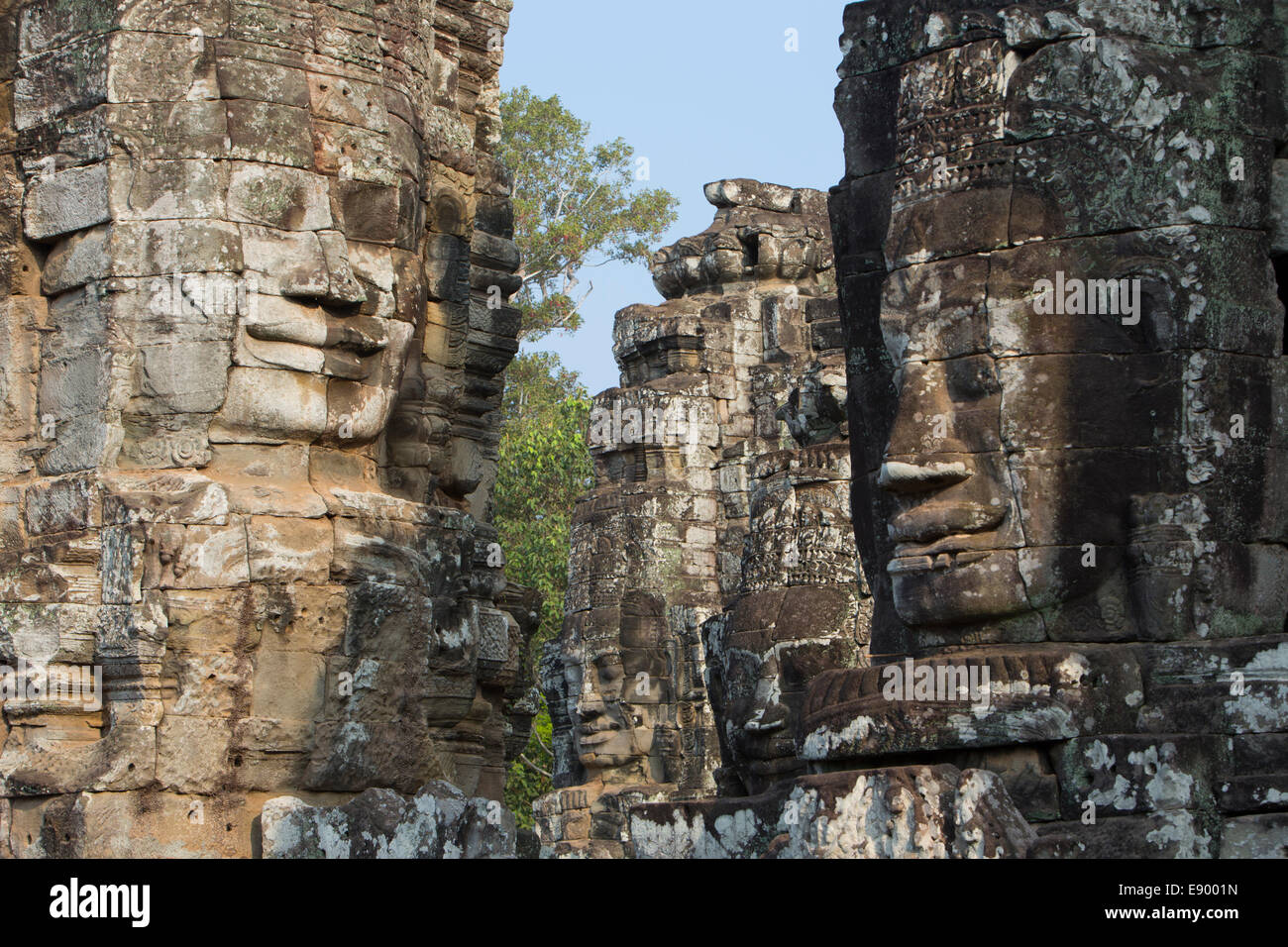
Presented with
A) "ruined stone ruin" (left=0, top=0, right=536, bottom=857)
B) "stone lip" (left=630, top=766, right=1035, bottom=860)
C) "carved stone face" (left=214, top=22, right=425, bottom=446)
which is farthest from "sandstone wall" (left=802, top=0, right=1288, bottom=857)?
"carved stone face" (left=214, top=22, right=425, bottom=446)

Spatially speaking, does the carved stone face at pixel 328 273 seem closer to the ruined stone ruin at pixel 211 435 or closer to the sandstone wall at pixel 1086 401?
the ruined stone ruin at pixel 211 435

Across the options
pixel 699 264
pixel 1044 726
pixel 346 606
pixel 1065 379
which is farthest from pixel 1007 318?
pixel 699 264

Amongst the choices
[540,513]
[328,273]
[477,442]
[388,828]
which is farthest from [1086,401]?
[540,513]

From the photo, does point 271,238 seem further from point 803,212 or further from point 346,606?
point 803,212

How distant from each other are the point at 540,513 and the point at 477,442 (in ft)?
77.1

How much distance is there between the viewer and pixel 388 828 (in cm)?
892

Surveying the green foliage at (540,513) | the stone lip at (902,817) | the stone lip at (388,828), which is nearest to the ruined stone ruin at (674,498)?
the green foliage at (540,513)

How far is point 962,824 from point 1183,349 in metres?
2.11

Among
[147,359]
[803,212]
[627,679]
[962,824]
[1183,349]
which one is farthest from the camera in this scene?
[803,212]

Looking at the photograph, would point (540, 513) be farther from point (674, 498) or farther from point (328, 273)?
point (328, 273)

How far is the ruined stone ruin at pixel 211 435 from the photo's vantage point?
9.25m

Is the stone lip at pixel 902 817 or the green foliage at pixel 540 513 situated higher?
the green foliage at pixel 540 513

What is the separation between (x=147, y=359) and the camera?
960 cm

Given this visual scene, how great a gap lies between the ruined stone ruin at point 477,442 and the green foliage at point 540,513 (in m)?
20.8
